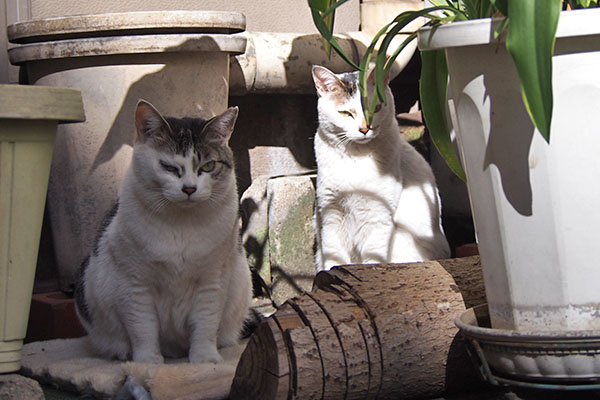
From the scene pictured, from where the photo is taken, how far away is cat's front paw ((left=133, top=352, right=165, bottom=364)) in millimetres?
2197

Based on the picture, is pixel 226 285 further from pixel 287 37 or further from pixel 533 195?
pixel 287 37

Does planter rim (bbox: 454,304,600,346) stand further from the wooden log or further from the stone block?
the stone block

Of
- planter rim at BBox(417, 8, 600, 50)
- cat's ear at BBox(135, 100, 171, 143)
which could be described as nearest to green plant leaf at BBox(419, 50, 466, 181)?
planter rim at BBox(417, 8, 600, 50)

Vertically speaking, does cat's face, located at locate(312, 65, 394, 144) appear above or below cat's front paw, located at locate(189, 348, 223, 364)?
above

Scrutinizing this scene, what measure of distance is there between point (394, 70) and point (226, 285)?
153 centimetres

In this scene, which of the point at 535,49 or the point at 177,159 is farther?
the point at 177,159

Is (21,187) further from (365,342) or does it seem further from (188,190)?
(365,342)

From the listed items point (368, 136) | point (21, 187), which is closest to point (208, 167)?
point (21, 187)

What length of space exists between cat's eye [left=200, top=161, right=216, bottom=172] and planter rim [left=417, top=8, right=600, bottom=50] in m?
0.87

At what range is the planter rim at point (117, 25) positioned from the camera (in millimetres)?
2635

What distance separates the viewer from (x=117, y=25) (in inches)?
104

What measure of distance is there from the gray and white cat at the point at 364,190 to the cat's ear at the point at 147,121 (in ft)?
3.32

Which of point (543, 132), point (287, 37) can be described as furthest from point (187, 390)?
point (287, 37)

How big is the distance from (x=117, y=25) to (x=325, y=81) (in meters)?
0.87
